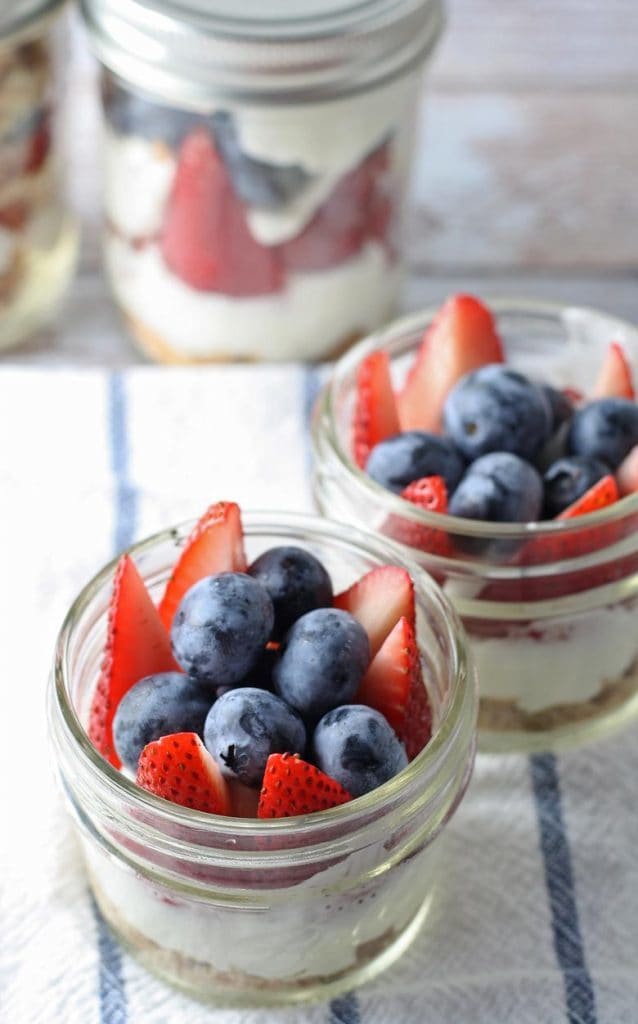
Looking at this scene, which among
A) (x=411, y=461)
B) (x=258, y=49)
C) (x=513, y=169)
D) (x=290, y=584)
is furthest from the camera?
(x=513, y=169)

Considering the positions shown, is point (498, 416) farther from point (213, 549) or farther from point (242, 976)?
point (242, 976)

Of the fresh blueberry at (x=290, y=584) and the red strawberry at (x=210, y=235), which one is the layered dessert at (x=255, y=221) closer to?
the red strawberry at (x=210, y=235)

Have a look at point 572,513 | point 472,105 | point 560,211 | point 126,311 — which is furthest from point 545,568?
point 472,105

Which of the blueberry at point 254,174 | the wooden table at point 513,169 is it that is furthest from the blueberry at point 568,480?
the wooden table at point 513,169

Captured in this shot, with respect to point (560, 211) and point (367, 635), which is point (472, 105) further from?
point (367, 635)

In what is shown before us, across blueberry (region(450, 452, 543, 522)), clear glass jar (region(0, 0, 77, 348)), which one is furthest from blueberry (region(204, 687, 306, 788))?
clear glass jar (region(0, 0, 77, 348))

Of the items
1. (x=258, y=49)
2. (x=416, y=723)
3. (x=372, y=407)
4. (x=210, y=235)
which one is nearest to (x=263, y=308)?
(x=210, y=235)
